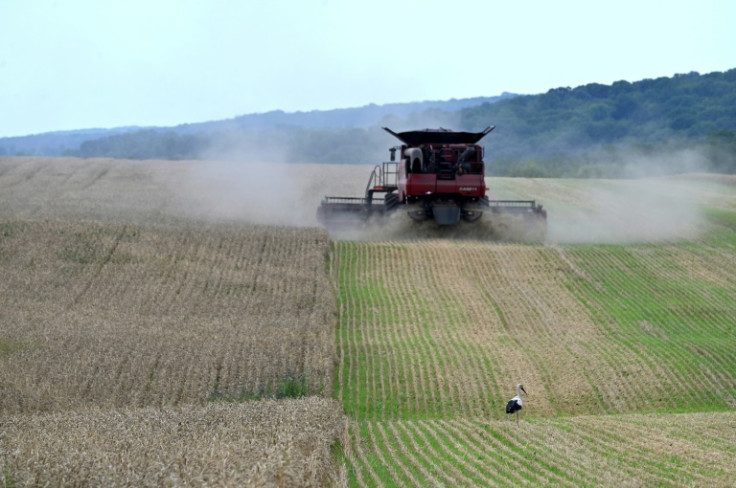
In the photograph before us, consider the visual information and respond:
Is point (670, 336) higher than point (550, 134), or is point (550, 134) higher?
point (670, 336)

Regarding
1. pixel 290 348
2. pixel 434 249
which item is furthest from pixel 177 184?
pixel 290 348

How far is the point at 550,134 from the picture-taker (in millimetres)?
116875

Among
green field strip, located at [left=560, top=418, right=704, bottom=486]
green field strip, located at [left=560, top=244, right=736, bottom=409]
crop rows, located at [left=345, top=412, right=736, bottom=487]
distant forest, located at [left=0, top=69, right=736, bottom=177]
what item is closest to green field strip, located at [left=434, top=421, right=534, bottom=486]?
crop rows, located at [left=345, top=412, right=736, bottom=487]

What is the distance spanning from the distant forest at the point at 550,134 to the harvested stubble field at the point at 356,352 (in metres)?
43.1

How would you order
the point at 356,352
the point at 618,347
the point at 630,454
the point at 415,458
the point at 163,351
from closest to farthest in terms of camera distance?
1. the point at 630,454
2. the point at 415,458
3. the point at 163,351
4. the point at 356,352
5. the point at 618,347

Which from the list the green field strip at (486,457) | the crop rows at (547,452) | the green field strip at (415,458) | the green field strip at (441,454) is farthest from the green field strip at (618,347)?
the green field strip at (415,458)

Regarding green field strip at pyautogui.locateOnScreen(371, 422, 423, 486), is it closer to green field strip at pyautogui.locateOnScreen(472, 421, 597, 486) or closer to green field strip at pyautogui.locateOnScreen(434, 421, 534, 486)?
green field strip at pyautogui.locateOnScreen(434, 421, 534, 486)

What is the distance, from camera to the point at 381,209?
1350 inches

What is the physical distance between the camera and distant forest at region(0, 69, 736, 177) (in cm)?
8719

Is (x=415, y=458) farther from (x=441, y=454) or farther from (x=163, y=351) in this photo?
(x=163, y=351)

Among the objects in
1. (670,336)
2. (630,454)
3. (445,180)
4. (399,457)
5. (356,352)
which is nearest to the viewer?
(630,454)

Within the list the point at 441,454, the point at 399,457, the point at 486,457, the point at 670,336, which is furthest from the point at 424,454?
the point at 670,336

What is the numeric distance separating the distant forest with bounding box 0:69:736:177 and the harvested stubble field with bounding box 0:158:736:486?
4309cm

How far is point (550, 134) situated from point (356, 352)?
101 m
